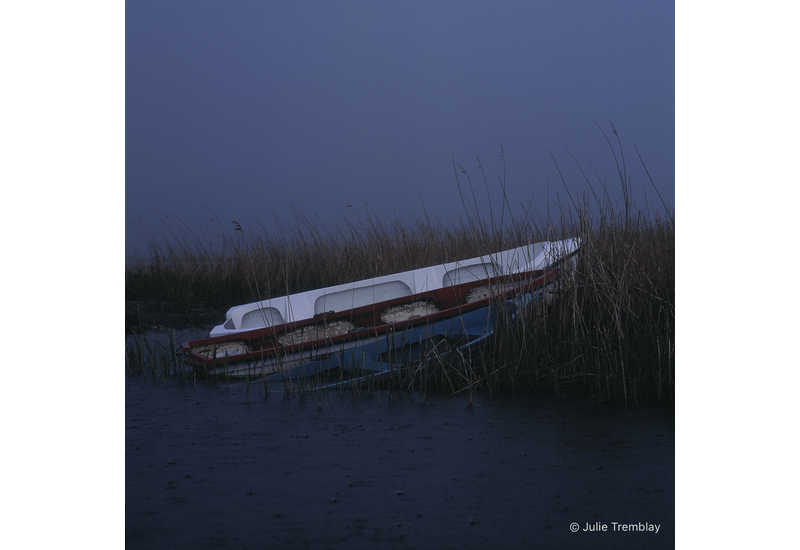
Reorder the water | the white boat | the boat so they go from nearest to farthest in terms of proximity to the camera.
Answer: the water → the boat → the white boat

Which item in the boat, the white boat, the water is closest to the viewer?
the water

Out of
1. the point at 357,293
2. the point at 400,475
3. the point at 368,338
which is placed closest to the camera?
the point at 400,475

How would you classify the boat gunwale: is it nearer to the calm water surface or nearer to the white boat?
the calm water surface

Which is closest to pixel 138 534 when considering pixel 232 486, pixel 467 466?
pixel 232 486

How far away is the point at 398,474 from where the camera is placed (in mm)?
2201

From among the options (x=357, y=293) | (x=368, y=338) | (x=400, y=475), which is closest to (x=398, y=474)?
(x=400, y=475)

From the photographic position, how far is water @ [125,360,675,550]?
1801 mm

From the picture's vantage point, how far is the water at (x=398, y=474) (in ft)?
5.91

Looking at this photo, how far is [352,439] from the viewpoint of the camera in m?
2.61

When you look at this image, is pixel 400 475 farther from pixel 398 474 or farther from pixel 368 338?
pixel 368 338

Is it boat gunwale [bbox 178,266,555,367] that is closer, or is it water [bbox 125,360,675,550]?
water [bbox 125,360,675,550]

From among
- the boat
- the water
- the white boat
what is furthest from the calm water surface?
the white boat
